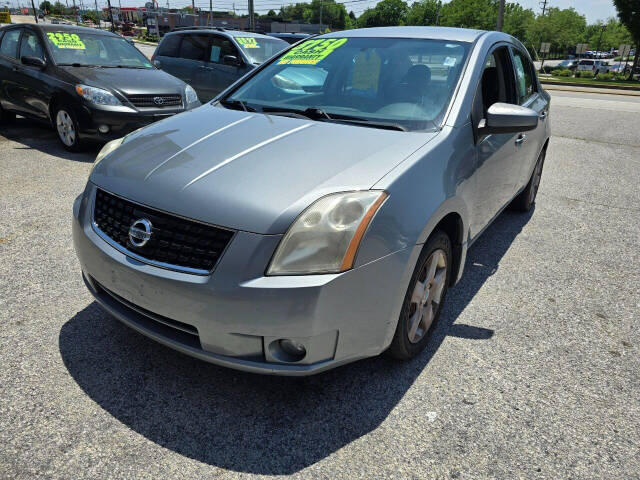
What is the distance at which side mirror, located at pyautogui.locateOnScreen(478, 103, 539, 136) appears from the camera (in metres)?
2.79

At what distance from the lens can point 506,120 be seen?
2.79 m

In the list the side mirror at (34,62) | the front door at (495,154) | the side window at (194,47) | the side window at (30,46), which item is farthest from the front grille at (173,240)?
the side window at (194,47)

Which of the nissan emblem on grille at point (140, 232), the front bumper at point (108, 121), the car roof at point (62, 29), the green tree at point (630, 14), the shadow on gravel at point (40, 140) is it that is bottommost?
the shadow on gravel at point (40, 140)

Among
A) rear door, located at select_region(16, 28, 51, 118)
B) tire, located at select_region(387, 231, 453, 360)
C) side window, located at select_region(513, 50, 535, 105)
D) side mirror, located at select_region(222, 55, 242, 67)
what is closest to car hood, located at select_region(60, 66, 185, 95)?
rear door, located at select_region(16, 28, 51, 118)

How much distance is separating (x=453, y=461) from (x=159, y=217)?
1.54 metres

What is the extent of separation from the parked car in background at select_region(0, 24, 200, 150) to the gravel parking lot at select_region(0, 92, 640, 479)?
122 inches

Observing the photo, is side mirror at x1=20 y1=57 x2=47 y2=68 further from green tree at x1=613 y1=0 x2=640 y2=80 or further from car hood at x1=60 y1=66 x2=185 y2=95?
green tree at x1=613 y1=0 x2=640 y2=80

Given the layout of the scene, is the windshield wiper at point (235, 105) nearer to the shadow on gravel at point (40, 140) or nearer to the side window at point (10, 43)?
the shadow on gravel at point (40, 140)

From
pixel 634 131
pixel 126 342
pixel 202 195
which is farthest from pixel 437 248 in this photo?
pixel 634 131

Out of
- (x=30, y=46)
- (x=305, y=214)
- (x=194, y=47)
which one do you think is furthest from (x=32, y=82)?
(x=305, y=214)

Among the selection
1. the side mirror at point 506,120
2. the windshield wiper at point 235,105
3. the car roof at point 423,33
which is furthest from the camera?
the car roof at point 423,33

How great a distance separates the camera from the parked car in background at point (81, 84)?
6305 mm

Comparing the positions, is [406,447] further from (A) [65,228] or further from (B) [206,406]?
(A) [65,228]

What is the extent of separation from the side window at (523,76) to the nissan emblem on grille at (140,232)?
302cm
